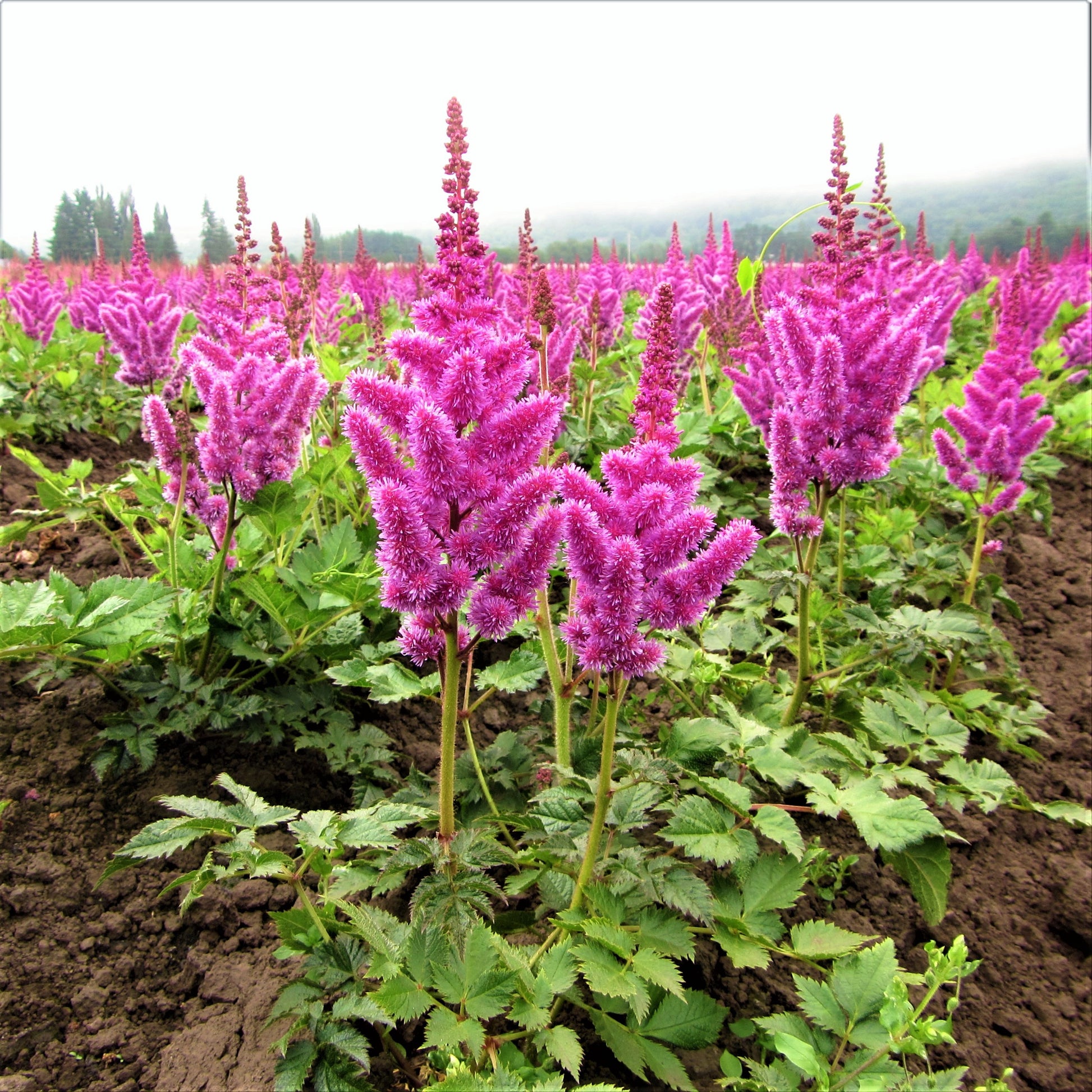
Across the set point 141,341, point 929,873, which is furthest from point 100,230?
point 929,873

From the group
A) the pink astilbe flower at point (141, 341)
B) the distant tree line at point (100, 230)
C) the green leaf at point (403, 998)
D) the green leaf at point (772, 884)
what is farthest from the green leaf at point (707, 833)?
the distant tree line at point (100, 230)

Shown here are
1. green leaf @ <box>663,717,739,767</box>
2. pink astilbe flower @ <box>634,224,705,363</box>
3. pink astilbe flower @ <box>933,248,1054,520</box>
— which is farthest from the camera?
pink astilbe flower @ <box>634,224,705,363</box>

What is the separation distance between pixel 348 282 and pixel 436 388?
10975 mm

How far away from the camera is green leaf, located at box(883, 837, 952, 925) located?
6.13 feet

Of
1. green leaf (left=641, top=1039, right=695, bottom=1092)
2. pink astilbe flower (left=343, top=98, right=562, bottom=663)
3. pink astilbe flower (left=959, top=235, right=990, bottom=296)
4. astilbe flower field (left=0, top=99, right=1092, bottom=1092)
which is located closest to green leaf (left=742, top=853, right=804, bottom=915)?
astilbe flower field (left=0, top=99, right=1092, bottom=1092)

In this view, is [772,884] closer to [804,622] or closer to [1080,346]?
[804,622]

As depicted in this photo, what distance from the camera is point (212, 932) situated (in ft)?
7.30

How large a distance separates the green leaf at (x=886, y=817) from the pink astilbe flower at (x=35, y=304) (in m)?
7.67

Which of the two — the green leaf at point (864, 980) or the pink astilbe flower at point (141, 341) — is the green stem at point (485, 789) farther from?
the pink astilbe flower at point (141, 341)

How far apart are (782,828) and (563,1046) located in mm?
647

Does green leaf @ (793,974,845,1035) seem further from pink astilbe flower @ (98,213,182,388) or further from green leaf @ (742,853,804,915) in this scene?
pink astilbe flower @ (98,213,182,388)

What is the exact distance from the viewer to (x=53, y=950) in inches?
82.7

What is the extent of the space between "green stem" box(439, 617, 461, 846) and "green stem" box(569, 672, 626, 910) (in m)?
0.32

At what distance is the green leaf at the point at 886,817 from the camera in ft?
5.70
